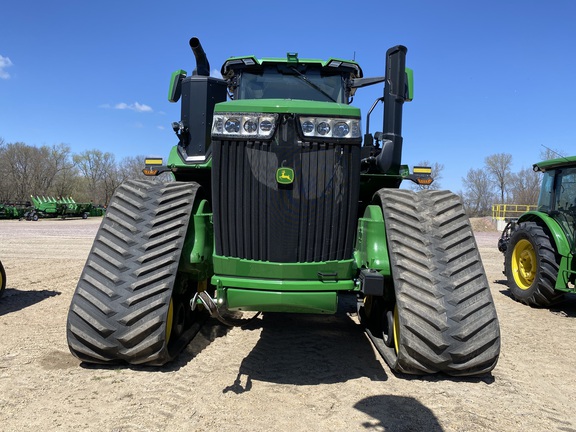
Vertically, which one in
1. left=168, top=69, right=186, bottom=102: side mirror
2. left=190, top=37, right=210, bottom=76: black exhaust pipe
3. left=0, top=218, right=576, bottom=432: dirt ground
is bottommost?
left=0, top=218, right=576, bottom=432: dirt ground

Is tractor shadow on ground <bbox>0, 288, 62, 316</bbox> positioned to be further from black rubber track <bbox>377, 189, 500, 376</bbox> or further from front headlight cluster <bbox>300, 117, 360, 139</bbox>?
black rubber track <bbox>377, 189, 500, 376</bbox>

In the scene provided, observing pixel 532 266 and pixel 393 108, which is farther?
pixel 532 266

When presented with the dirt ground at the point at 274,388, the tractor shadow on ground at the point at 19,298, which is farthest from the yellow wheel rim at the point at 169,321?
the tractor shadow on ground at the point at 19,298

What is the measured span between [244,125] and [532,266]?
6.39m

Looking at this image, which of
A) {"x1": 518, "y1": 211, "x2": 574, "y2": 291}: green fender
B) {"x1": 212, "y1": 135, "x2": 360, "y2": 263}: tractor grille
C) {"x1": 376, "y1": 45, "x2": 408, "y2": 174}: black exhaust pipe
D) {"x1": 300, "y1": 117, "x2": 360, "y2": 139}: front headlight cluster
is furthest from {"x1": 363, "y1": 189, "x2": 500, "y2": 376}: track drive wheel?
{"x1": 518, "y1": 211, "x2": 574, "y2": 291}: green fender

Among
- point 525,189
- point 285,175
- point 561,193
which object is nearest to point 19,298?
point 285,175

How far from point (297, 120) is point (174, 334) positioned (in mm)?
2153

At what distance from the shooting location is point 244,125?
3.18 meters

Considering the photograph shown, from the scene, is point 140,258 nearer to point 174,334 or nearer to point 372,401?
point 174,334

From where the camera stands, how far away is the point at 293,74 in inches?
182

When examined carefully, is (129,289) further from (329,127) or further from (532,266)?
(532,266)

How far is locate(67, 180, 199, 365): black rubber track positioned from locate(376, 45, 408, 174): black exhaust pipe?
1.92 metres

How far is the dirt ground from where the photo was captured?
269 centimetres

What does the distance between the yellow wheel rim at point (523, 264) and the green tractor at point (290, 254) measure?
4728 millimetres
